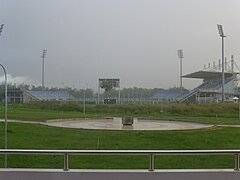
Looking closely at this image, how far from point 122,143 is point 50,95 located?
27.2 metres

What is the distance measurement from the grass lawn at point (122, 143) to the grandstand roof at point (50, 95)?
22.2 m

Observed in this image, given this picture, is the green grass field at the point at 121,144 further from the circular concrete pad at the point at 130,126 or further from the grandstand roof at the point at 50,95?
the grandstand roof at the point at 50,95

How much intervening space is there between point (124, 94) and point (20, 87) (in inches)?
526

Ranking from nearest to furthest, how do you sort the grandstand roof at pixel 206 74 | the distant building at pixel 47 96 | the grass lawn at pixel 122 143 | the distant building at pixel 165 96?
the grass lawn at pixel 122 143 → the distant building at pixel 47 96 → the distant building at pixel 165 96 → the grandstand roof at pixel 206 74

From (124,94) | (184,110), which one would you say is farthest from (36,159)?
(124,94)

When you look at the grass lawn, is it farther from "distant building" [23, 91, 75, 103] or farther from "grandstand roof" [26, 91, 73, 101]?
"grandstand roof" [26, 91, 73, 101]

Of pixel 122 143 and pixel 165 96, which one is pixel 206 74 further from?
pixel 122 143

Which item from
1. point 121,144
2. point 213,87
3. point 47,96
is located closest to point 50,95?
point 47,96

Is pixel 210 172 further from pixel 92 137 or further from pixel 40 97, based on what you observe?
pixel 40 97

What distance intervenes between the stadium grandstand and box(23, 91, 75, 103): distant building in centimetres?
1178

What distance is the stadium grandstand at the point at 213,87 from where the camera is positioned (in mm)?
40500

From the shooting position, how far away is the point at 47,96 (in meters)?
35.5

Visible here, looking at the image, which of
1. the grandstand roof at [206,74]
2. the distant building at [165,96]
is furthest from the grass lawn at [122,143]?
the grandstand roof at [206,74]

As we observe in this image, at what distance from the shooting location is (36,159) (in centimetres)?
661
